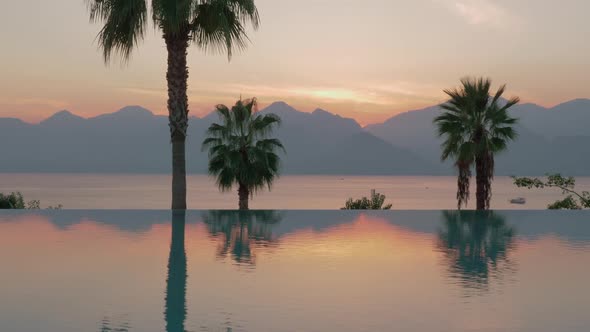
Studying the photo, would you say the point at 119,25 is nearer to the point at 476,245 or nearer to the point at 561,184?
the point at 476,245

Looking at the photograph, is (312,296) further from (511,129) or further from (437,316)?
(511,129)

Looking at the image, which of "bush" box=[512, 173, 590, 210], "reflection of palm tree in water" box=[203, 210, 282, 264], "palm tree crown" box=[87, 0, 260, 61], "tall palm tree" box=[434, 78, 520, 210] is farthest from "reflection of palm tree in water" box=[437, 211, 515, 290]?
"palm tree crown" box=[87, 0, 260, 61]

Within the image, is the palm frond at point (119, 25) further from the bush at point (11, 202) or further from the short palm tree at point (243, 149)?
the bush at point (11, 202)

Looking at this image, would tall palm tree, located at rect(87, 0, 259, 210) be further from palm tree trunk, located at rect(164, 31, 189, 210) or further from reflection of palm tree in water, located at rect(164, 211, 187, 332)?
reflection of palm tree in water, located at rect(164, 211, 187, 332)

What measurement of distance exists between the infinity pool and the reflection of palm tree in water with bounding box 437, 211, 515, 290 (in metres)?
0.04

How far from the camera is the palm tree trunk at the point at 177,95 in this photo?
20.5 meters

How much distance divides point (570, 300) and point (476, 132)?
61.6 feet

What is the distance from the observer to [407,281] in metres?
9.59

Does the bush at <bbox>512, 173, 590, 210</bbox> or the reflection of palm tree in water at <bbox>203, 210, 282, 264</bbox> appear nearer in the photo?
the reflection of palm tree in water at <bbox>203, 210, 282, 264</bbox>

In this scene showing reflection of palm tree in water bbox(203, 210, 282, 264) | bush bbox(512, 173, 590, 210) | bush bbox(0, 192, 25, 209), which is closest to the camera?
reflection of palm tree in water bbox(203, 210, 282, 264)

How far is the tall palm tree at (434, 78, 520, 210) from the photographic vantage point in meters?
26.3

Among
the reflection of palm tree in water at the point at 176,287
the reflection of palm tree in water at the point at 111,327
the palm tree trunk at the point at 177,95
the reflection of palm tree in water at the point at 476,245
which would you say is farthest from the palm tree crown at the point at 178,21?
the reflection of palm tree in water at the point at 111,327

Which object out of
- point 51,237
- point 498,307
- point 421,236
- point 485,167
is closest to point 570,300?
point 498,307

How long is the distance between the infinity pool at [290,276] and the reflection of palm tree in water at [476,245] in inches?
1.4
